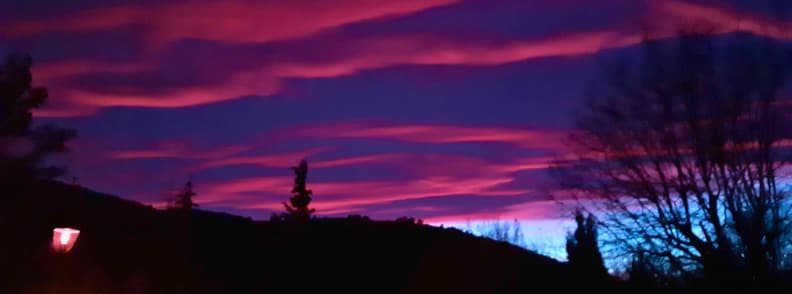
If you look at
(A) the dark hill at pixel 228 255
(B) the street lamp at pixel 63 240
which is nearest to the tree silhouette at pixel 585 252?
(A) the dark hill at pixel 228 255

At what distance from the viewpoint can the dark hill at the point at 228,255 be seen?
1683 cm

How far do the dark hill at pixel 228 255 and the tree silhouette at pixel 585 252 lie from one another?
2.09 ft

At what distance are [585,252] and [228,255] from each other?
7836mm

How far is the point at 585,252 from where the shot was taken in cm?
2220

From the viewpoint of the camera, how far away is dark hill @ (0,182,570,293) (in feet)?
55.2

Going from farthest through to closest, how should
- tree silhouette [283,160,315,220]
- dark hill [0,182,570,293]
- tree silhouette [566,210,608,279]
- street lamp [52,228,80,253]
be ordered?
1. tree silhouette [283,160,315,220]
2. tree silhouette [566,210,608,279]
3. dark hill [0,182,570,293]
4. street lamp [52,228,80,253]

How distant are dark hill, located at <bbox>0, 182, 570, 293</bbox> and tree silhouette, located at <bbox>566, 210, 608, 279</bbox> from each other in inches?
25.0

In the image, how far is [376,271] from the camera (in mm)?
21078

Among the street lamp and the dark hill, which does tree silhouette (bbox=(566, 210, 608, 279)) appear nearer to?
the dark hill

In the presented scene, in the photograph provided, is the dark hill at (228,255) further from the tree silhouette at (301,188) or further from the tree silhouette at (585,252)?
the tree silhouette at (301,188)

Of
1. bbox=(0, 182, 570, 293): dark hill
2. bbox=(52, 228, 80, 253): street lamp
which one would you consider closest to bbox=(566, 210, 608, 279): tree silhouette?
bbox=(0, 182, 570, 293): dark hill

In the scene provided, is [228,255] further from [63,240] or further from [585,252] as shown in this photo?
[585,252]

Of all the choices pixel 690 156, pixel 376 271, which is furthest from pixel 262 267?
pixel 690 156

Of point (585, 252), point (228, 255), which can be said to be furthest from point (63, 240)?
point (585, 252)
